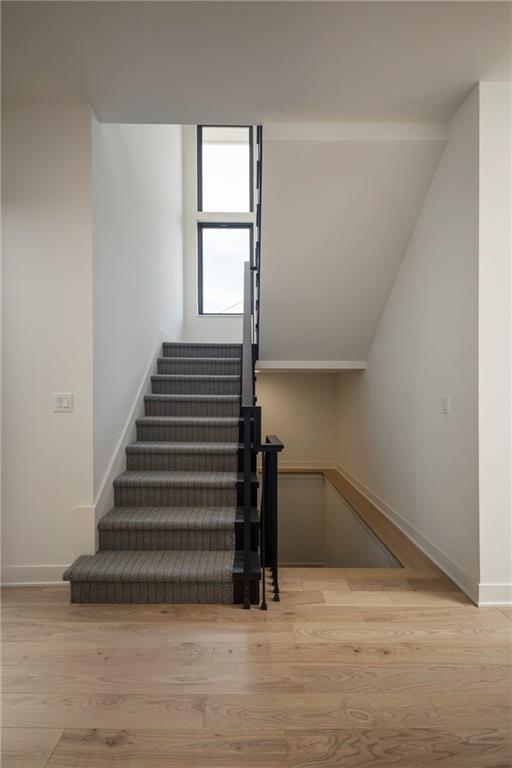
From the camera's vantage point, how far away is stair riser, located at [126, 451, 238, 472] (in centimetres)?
331

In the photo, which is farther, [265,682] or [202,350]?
[202,350]

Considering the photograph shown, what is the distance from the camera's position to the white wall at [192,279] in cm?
605

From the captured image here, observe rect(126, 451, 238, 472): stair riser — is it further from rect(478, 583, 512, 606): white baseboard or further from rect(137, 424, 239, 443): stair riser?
rect(478, 583, 512, 606): white baseboard

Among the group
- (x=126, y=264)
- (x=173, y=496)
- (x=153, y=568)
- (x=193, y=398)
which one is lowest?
(x=153, y=568)

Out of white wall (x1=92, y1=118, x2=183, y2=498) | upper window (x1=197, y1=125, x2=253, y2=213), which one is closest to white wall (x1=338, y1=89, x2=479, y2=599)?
white wall (x1=92, y1=118, x2=183, y2=498)

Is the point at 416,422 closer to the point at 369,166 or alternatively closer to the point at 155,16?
the point at 369,166

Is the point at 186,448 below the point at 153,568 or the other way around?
the other way around

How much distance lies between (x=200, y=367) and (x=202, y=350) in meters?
0.35

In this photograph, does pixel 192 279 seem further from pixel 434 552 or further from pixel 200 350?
pixel 434 552

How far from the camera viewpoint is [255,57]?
2.21 m

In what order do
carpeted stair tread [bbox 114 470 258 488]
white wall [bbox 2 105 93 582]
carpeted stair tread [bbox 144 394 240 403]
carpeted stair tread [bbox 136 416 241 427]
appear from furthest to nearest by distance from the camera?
carpeted stair tread [bbox 144 394 240 403] < carpeted stair tread [bbox 136 416 241 427] < carpeted stair tread [bbox 114 470 258 488] < white wall [bbox 2 105 93 582]

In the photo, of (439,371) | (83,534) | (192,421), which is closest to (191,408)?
(192,421)

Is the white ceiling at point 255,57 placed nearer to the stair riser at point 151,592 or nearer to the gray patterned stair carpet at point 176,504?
the gray patterned stair carpet at point 176,504

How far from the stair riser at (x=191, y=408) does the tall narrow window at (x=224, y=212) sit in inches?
102
